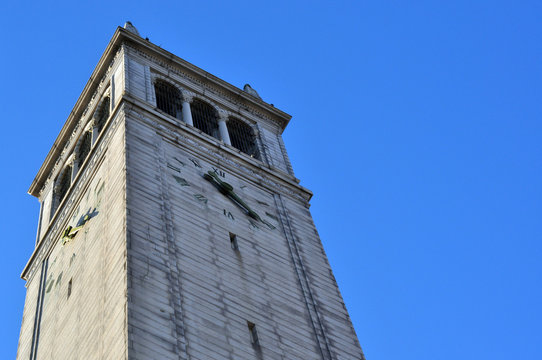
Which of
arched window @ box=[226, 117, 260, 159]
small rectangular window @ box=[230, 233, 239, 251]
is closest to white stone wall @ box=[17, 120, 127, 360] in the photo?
small rectangular window @ box=[230, 233, 239, 251]

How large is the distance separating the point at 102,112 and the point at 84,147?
1.78 m

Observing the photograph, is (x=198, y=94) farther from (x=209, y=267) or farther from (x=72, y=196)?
(x=209, y=267)

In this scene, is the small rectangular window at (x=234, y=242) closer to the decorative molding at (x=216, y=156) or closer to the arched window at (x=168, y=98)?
the decorative molding at (x=216, y=156)

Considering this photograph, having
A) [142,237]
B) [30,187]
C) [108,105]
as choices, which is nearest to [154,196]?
[142,237]

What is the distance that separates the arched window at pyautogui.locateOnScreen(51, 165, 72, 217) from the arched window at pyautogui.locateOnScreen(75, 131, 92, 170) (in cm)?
68

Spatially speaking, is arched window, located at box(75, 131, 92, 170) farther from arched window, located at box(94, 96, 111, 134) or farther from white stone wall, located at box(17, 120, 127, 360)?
white stone wall, located at box(17, 120, 127, 360)

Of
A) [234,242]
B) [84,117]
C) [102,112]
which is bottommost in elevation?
[234,242]

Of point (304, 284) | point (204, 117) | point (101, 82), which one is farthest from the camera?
point (101, 82)

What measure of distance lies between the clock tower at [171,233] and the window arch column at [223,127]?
0.07 m

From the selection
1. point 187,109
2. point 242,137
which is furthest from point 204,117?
point 242,137

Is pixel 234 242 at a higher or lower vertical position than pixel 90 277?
higher

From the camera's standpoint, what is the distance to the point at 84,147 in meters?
44.9

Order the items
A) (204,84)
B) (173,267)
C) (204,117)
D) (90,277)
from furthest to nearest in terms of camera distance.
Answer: (204,84) < (204,117) < (90,277) < (173,267)

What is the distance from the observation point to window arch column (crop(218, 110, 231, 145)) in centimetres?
4309
